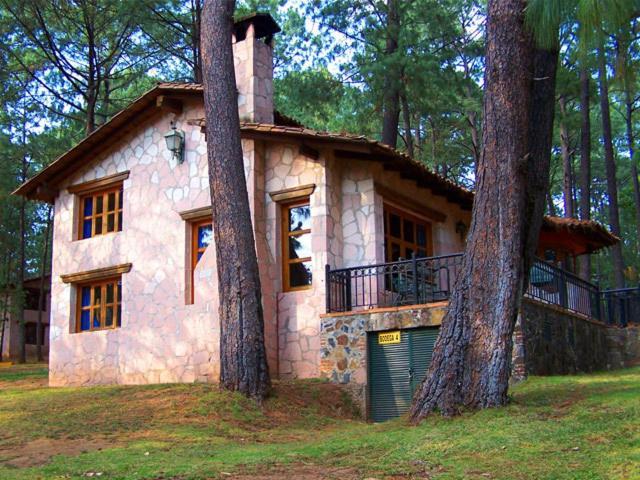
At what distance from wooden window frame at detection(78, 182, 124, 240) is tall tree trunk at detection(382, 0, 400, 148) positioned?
822 cm

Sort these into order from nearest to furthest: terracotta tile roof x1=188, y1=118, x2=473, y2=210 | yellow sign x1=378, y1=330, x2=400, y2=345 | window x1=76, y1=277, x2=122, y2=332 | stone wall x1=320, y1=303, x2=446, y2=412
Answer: stone wall x1=320, y1=303, x2=446, y2=412
yellow sign x1=378, y1=330, x2=400, y2=345
terracotta tile roof x1=188, y1=118, x2=473, y2=210
window x1=76, y1=277, x2=122, y2=332

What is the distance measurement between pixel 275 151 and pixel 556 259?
993cm

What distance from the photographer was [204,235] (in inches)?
631

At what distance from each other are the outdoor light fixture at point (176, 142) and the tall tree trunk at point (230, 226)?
11.4 feet

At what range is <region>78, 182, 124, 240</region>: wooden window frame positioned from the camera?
17.8m

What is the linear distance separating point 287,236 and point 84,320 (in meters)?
5.85

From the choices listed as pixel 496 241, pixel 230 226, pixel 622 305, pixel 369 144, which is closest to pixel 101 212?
pixel 230 226

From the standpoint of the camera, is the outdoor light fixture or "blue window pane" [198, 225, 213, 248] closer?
"blue window pane" [198, 225, 213, 248]

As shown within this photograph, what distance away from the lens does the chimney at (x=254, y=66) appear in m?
15.9

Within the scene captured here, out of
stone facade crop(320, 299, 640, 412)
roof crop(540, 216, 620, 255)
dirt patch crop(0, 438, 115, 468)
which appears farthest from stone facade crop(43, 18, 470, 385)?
dirt patch crop(0, 438, 115, 468)

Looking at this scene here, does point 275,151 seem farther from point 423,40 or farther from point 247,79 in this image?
point 423,40

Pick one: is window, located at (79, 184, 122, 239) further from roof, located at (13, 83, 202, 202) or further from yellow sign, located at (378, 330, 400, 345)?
yellow sign, located at (378, 330, 400, 345)

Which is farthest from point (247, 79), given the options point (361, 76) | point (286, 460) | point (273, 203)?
point (286, 460)

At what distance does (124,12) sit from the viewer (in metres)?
22.3
